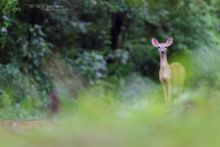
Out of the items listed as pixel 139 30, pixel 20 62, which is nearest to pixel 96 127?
pixel 20 62

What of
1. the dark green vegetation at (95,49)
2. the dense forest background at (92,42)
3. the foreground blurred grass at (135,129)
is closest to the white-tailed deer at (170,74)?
the dark green vegetation at (95,49)

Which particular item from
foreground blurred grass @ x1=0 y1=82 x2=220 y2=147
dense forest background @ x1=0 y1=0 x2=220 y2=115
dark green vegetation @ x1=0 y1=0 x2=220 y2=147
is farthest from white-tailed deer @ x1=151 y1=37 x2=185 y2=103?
foreground blurred grass @ x1=0 y1=82 x2=220 y2=147

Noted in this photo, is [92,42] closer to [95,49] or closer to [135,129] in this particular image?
[95,49]

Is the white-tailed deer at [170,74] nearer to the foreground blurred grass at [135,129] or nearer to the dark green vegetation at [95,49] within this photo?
the dark green vegetation at [95,49]

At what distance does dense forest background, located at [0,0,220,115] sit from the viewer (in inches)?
588

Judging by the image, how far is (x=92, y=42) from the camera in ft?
65.6

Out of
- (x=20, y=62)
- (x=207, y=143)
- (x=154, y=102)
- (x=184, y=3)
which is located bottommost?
(x=207, y=143)

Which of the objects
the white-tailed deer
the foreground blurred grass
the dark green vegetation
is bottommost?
the foreground blurred grass

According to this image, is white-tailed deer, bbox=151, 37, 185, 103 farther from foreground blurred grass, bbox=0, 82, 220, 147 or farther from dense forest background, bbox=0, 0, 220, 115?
foreground blurred grass, bbox=0, 82, 220, 147

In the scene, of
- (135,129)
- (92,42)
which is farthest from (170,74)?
(92,42)

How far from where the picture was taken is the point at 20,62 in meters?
15.4

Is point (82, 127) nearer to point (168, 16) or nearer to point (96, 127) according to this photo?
point (96, 127)

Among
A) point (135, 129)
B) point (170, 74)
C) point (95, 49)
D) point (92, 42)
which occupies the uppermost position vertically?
point (92, 42)

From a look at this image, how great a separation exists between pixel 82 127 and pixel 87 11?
14306 millimetres
